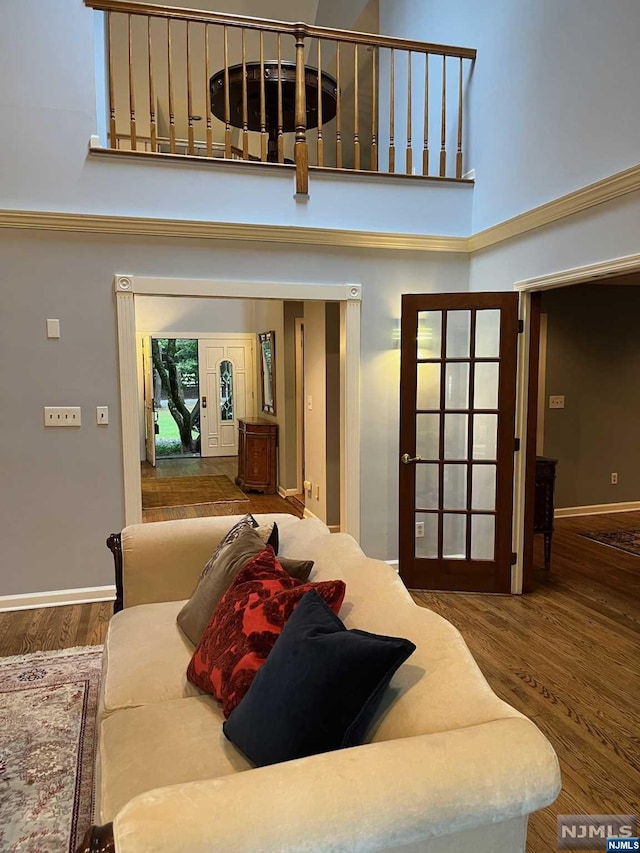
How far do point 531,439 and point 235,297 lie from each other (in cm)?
217

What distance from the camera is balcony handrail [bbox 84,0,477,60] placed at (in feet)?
11.0

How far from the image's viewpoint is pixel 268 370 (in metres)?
7.54

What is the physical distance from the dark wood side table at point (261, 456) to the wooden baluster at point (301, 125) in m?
3.57

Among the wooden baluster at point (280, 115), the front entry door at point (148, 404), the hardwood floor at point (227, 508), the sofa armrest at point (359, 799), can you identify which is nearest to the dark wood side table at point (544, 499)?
the hardwood floor at point (227, 508)

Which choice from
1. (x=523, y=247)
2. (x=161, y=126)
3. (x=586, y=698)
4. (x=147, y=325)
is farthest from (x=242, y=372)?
(x=586, y=698)

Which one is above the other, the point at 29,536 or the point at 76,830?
the point at 29,536

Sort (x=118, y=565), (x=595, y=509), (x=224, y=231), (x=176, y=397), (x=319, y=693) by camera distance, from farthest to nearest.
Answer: (x=176, y=397) → (x=595, y=509) → (x=224, y=231) → (x=118, y=565) → (x=319, y=693)

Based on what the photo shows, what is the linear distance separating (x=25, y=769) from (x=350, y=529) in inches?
97.0

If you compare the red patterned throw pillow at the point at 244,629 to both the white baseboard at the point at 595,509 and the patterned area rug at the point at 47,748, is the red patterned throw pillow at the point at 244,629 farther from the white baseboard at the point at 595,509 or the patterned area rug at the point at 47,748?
the white baseboard at the point at 595,509

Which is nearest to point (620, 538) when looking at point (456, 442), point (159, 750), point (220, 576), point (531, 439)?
point (531, 439)

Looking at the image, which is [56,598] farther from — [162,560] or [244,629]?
[244,629]

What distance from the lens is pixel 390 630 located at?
5.02 ft

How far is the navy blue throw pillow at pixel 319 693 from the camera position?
48.4 inches

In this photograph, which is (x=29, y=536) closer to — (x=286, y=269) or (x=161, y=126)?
(x=286, y=269)
